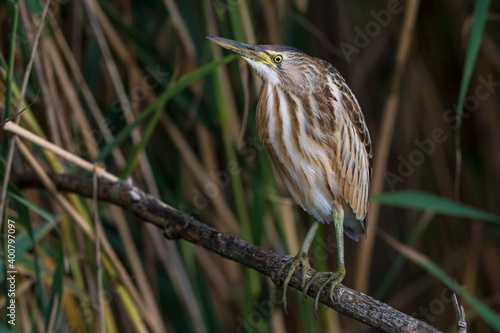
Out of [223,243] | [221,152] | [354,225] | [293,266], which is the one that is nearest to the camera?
[223,243]

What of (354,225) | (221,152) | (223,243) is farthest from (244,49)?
(221,152)

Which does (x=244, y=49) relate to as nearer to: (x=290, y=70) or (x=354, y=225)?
(x=290, y=70)

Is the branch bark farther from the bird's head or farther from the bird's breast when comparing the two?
the bird's head

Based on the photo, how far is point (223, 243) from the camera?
1.15 metres

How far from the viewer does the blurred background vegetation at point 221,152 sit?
1423 mm

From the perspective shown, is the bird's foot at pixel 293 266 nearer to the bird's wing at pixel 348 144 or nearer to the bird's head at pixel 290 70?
the bird's wing at pixel 348 144

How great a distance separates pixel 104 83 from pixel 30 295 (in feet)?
2.23

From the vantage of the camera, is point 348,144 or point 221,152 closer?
point 348,144

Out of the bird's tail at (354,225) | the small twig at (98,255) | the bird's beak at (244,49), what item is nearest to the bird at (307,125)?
the bird's beak at (244,49)

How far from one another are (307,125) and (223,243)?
0.33 metres

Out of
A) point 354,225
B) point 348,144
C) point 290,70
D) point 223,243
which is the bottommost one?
point 354,225

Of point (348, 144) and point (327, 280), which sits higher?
point (348, 144)

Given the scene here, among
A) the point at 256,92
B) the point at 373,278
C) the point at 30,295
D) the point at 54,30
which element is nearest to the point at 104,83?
the point at 54,30

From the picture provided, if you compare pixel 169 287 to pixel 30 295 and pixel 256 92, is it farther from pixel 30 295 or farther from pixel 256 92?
pixel 256 92
